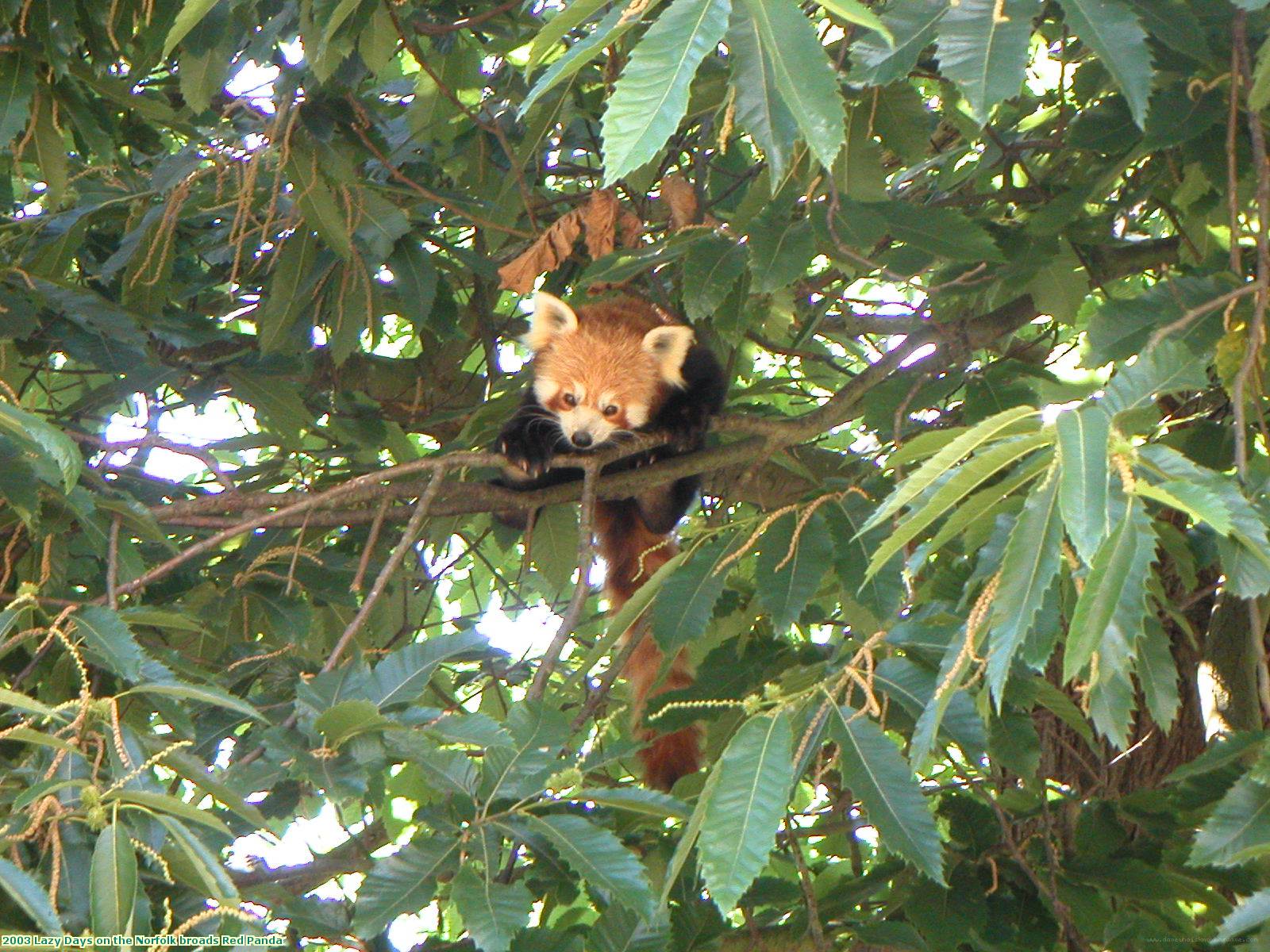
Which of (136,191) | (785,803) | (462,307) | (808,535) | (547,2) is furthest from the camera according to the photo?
(462,307)

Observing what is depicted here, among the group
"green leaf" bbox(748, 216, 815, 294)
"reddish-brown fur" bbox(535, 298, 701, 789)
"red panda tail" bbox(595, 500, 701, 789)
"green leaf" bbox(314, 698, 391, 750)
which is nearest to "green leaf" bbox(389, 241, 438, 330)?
"red panda tail" bbox(595, 500, 701, 789)

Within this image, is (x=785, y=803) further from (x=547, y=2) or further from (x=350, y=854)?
(x=547, y=2)

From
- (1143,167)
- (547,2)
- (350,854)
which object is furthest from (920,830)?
(547,2)

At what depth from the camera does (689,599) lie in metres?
2.49

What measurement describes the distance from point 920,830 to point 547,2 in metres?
3.11

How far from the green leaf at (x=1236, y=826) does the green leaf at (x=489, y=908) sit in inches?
36.0

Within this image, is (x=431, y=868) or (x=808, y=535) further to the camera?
(x=808, y=535)

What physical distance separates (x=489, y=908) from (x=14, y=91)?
2.29m

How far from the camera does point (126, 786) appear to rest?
1.89 meters

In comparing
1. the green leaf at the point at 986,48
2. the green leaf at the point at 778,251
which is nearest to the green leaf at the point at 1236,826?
the green leaf at the point at 986,48

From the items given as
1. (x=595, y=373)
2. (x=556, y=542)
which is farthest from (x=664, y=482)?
(x=595, y=373)

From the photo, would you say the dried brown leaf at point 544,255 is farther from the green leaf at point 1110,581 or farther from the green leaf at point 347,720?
the green leaf at point 1110,581

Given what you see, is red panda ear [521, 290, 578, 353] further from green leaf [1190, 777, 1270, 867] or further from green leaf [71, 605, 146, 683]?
green leaf [1190, 777, 1270, 867]

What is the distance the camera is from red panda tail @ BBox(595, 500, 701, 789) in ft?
12.3
